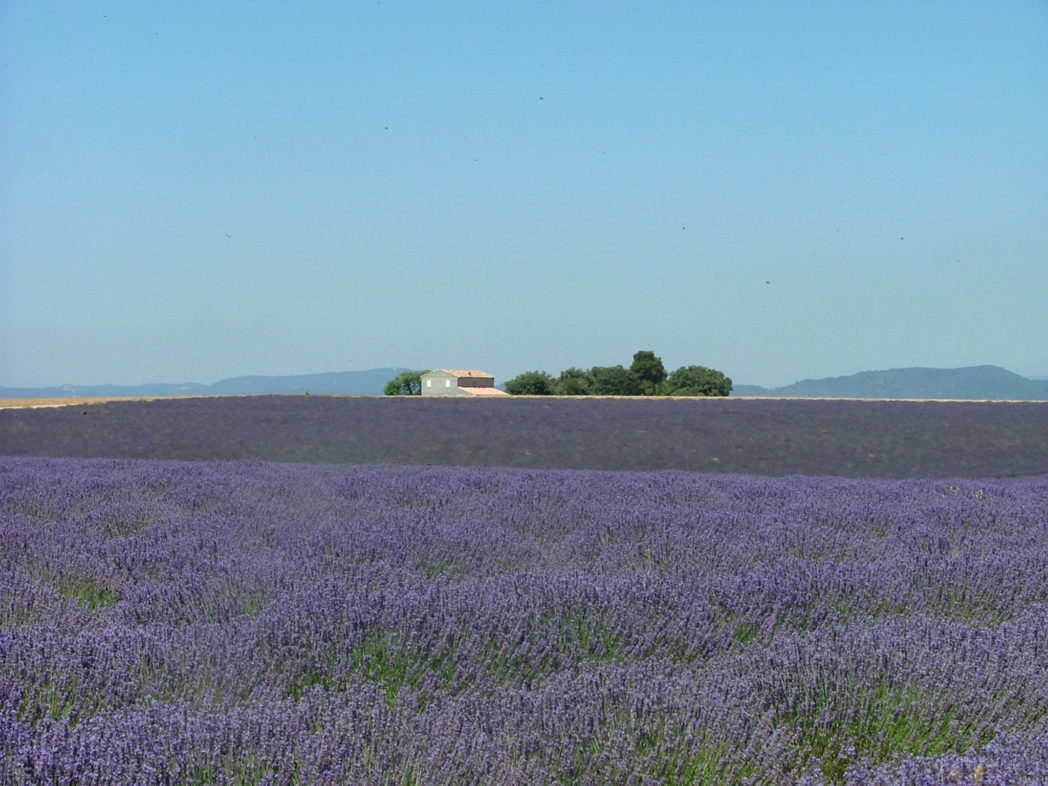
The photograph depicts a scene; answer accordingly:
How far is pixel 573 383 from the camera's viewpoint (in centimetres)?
3791

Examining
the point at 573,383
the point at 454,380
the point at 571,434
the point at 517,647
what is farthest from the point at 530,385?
the point at 517,647

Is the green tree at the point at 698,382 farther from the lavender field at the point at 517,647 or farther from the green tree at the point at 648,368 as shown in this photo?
the lavender field at the point at 517,647

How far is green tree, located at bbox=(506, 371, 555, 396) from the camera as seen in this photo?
37500mm

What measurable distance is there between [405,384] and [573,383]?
14331 millimetres

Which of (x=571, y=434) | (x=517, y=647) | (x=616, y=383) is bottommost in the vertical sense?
(x=517, y=647)

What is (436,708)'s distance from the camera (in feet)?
6.62

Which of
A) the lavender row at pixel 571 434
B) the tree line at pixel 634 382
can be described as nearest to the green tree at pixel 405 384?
the tree line at pixel 634 382

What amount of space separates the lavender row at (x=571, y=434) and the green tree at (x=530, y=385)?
22.7 metres

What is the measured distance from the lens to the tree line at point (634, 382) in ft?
120

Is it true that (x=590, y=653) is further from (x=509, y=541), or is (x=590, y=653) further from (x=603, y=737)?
(x=509, y=541)

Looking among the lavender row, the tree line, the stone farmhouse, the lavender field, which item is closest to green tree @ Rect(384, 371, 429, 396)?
the stone farmhouse

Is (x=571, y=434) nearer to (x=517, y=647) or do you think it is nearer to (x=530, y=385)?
(x=517, y=647)

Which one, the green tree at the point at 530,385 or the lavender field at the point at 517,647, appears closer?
the lavender field at the point at 517,647

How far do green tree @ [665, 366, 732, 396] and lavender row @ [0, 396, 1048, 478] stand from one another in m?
20.3
